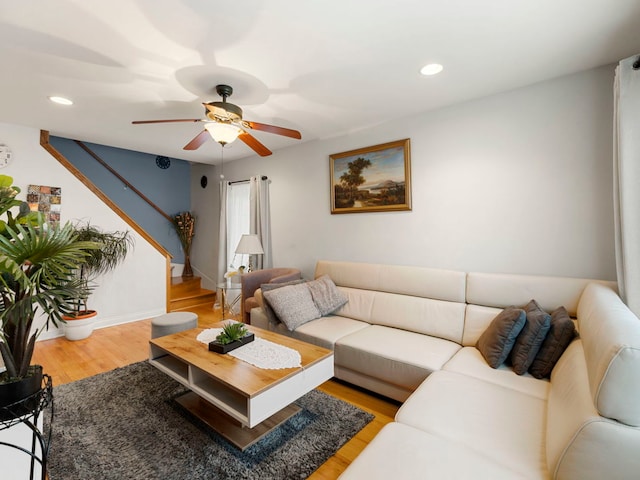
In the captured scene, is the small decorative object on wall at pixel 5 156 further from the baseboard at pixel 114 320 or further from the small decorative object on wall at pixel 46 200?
the baseboard at pixel 114 320

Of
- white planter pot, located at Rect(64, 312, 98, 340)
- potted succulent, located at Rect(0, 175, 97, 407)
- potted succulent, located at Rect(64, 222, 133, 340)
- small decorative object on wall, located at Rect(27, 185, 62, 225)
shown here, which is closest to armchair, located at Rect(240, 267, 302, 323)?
potted succulent, located at Rect(64, 222, 133, 340)

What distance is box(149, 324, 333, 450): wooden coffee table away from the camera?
5.30 feet

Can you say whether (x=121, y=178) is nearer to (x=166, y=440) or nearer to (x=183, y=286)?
(x=183, y=286)

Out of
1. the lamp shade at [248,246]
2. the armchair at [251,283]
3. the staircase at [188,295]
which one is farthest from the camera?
the staircase at [188,295]

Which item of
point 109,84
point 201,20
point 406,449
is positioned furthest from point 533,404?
point 109,84

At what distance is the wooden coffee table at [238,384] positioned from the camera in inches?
63.6

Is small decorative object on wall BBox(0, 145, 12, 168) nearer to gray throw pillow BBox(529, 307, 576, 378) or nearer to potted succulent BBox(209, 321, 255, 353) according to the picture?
potted succulent BBox(209, 321, 255, 353)

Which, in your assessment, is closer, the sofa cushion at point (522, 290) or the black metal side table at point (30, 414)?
the black metal side table at point (30, 414)

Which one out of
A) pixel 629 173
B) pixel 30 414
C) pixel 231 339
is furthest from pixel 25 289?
pixel 629 173

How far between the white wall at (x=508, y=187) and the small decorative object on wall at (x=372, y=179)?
92mm

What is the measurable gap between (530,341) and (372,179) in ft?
6.89

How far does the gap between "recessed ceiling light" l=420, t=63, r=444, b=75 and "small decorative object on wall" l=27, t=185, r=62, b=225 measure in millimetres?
4114

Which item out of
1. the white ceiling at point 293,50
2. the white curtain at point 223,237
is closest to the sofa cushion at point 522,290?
the white ceiling at point 293,50

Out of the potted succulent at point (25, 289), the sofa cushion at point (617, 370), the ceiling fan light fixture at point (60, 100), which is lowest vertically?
the sofa cushion at point (617, 370)
